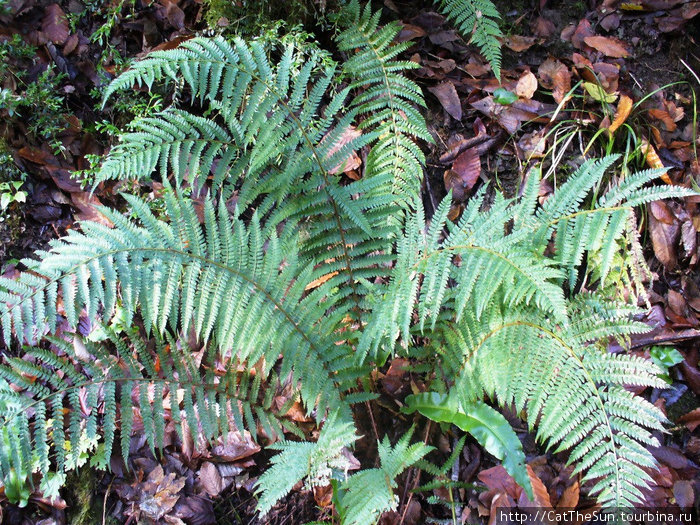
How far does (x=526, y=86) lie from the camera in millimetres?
3049

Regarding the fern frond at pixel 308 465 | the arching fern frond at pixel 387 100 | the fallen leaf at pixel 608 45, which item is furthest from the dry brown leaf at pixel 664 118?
the fern frond at pixel 308 465

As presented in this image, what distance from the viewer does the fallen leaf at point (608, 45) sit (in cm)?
307

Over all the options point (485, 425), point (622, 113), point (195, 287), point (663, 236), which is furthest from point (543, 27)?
point (195, 287)

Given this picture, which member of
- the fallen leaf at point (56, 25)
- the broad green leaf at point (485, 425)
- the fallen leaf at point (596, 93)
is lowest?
the broad green leaf at point (485, 425)

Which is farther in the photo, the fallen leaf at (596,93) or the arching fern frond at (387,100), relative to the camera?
the fallen leaf at (596,93)

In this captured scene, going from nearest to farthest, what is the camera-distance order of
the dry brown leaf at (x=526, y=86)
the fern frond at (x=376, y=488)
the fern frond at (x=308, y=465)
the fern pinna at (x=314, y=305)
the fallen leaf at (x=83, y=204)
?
the fern frond at (x=308, y=465) → the fern frond at (x=376, y=488) → the fern pinna at (x=314, y=305) → the fallen leaf at (x=83, y=204) → the dry brown leaf at (x=526, y=86)

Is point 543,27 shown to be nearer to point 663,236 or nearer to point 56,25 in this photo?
point 663,236

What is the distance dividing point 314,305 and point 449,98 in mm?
1632

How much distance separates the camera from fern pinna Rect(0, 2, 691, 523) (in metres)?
1.85

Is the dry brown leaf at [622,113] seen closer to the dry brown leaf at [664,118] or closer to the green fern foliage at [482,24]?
the dry brown leaf at [664,118]

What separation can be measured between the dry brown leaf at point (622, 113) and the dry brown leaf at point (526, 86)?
475mm

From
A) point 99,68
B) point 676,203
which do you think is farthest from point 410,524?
point 99,68

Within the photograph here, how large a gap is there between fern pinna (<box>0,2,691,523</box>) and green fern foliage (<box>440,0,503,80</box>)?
100 cm

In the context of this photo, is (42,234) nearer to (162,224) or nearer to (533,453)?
(162,224)
